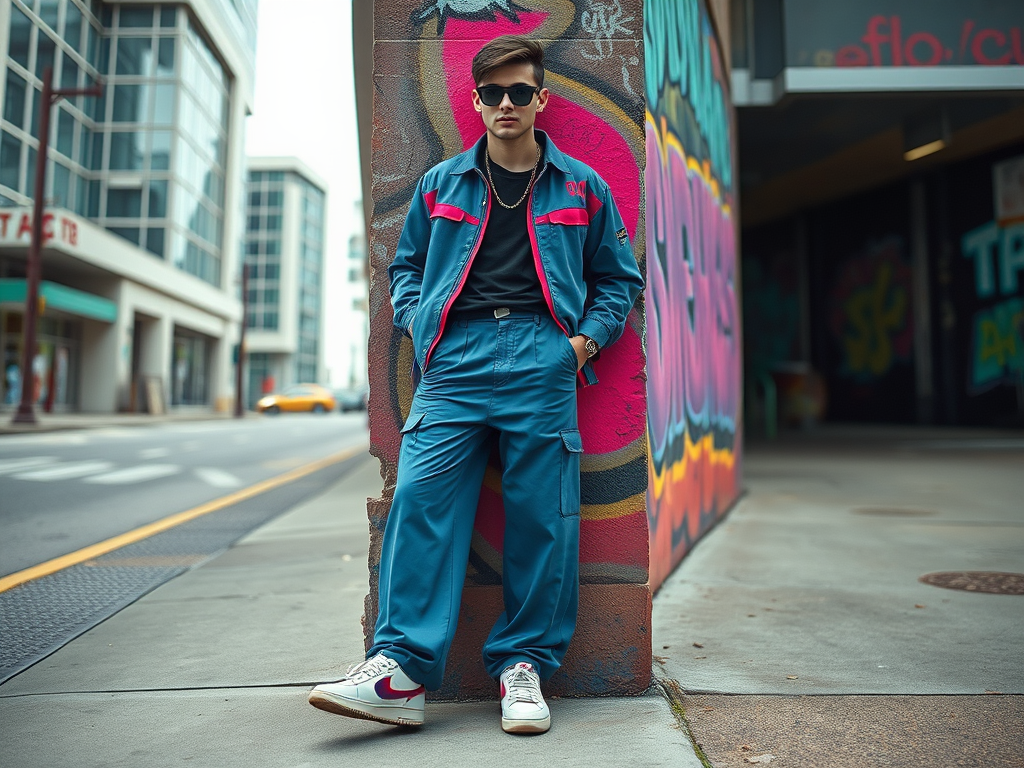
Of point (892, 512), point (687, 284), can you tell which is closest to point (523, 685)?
point (687, 284)

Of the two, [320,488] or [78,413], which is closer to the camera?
[320,488]

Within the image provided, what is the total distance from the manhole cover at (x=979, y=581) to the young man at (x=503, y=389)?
2428mm

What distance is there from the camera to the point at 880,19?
8562mm

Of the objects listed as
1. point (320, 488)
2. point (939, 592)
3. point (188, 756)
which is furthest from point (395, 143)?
point (320, 488)

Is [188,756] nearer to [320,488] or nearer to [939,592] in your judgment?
[939,592]

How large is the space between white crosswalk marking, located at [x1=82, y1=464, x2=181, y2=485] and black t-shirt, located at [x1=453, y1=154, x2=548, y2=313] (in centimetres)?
766

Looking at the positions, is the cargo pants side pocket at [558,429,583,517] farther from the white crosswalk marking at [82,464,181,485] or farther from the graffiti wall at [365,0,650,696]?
the white crosswalk marking at [82,464,181,485]

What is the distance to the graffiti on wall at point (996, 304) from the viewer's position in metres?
17.2

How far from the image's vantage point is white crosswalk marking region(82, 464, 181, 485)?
8.91 metres

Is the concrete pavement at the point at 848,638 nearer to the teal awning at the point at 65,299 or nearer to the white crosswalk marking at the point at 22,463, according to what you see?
the white crosswalk marking at the point at 22,463

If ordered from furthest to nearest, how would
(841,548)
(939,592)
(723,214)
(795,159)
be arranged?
(795,159) < (723,214) < (841,548) < (939,592)

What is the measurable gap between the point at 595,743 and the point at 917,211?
66.3ft

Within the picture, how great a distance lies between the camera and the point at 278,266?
197 feet

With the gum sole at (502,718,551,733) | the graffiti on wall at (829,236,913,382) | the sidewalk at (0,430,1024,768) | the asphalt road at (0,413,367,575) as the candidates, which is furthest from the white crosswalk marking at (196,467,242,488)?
the graffiti on wall at (829,236,913,382)
